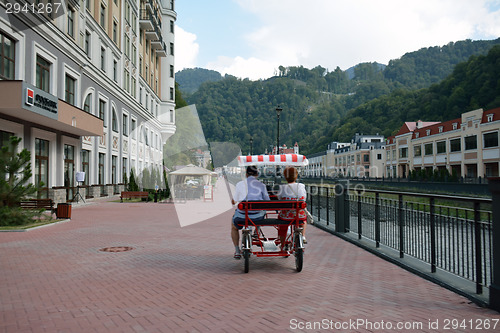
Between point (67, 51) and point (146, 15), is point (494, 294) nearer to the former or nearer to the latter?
point (67, 51)

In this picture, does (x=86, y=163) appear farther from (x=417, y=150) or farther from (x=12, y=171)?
(x=417, y=150)

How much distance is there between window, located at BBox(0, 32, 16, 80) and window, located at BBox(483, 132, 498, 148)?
55111mm

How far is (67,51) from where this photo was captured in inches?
886

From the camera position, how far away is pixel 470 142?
56.9 m

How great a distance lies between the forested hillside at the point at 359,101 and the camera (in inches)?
2997

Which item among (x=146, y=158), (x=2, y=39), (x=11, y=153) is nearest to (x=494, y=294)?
(x=11, y=153)

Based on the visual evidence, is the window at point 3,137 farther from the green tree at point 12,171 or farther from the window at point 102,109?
the window at point 102,109

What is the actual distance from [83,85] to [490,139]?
5180cm

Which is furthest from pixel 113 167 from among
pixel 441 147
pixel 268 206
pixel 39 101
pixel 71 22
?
pixel 441 147

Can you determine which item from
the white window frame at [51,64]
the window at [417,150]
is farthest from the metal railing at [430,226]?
the window at [417,150]

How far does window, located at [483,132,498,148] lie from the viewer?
51.1 meters

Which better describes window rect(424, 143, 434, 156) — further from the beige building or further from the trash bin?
the trash bin

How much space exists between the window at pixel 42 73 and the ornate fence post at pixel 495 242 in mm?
20807

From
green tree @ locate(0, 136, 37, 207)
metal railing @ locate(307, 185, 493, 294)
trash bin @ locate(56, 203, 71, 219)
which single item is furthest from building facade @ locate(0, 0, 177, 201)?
metal railing @ locate(307, 185, 493, 294)
